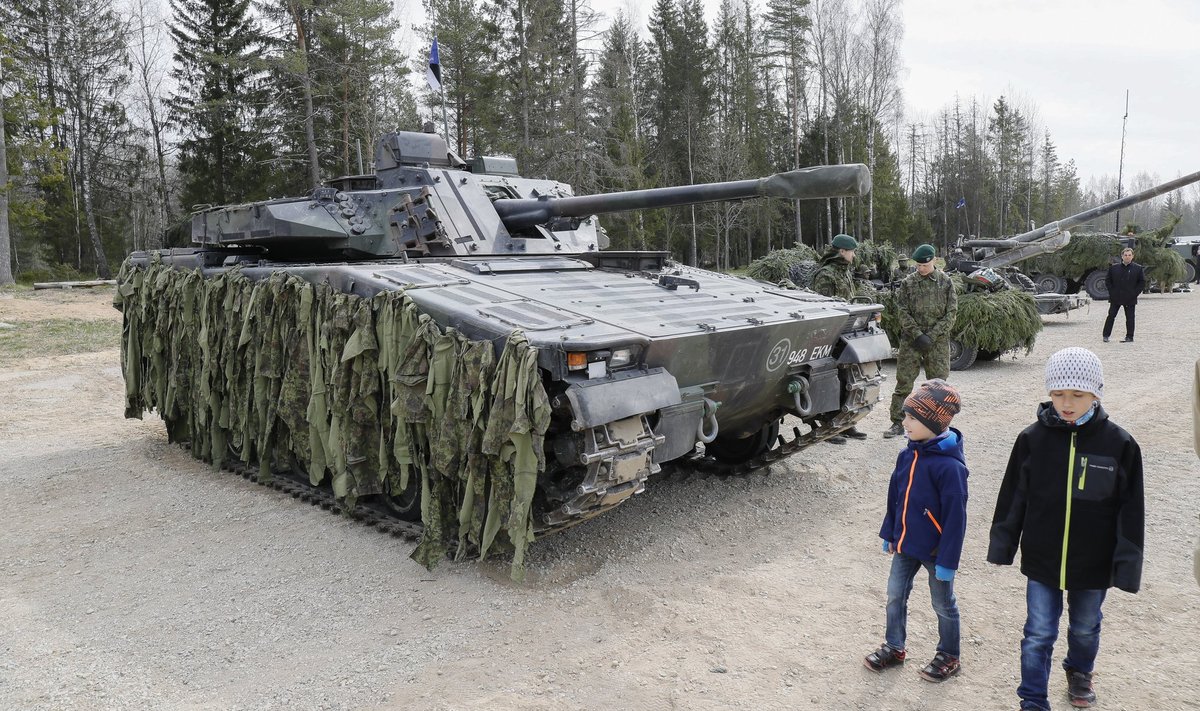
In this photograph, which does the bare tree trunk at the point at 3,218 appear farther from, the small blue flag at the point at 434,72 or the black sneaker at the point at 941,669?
the black sneaker at the point at 941,669

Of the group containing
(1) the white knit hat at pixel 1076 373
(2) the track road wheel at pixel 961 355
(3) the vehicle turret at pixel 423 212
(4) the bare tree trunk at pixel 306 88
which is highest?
(4) the bare tree trunk at pixel 306 88

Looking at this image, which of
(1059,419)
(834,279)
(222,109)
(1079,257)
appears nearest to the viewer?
(1059,419)

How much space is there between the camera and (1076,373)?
301cm

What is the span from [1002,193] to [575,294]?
161 feet

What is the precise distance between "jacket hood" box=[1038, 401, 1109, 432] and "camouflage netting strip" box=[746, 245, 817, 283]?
10009 mm

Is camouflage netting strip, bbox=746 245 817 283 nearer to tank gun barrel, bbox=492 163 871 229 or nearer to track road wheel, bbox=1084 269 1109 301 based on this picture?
tank gun barrel, bbox=492 163 871 229

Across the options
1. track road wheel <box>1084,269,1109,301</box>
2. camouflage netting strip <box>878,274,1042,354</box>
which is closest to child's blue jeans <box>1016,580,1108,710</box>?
camouflage netting strip <box>878,274,1042,354</box>

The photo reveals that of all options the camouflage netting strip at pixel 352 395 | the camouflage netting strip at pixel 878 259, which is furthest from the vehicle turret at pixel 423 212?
the camouflage netting strip at pixel 878 259

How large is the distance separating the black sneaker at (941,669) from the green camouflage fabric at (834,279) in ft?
16.7

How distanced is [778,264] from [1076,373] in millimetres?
10991

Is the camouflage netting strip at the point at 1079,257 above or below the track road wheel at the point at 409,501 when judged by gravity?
above

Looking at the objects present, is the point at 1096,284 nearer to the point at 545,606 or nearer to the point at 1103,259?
the point at 1103,259

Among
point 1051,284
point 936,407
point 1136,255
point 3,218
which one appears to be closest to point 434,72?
point 936,407

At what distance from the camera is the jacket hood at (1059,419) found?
3082 mm
